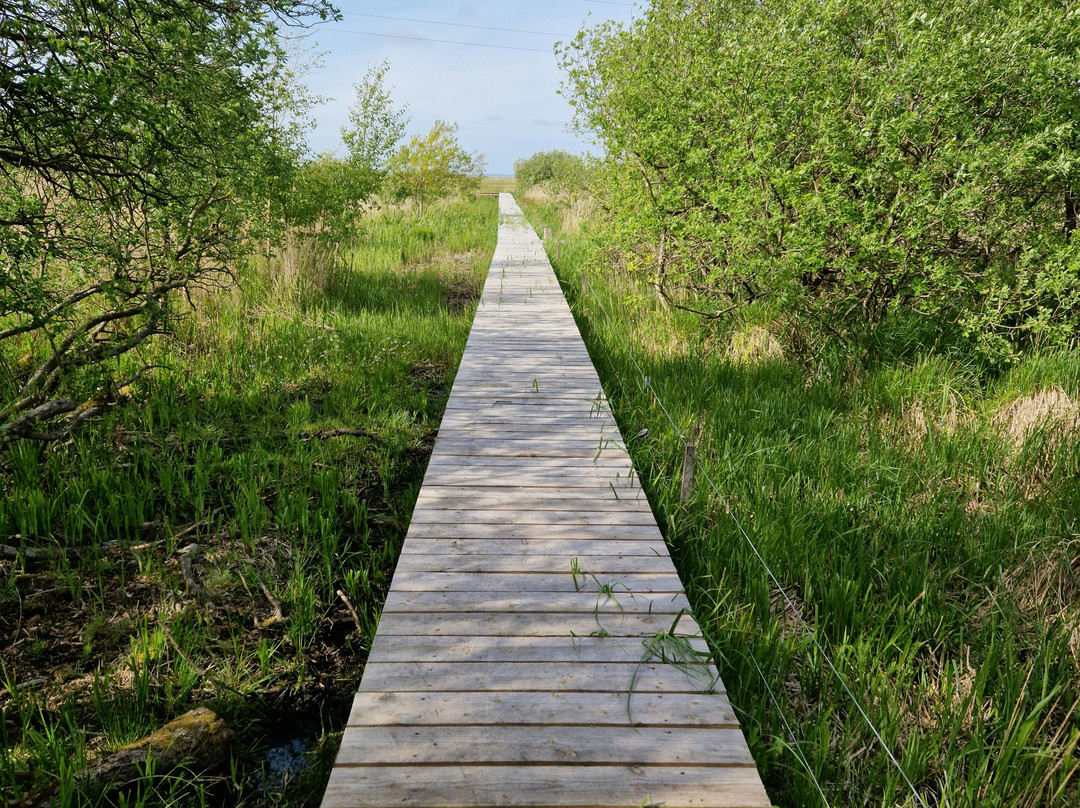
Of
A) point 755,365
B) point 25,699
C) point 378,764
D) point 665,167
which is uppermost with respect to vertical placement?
point 665,167

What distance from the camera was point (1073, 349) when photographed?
5.08 meters

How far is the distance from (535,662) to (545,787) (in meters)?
0.48

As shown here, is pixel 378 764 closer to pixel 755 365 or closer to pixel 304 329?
pixel 755 365

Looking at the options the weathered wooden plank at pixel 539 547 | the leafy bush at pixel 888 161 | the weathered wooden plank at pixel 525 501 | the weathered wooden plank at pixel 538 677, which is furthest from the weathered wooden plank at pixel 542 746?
the leafy bush at pixel 888 161

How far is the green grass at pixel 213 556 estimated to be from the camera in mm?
2238

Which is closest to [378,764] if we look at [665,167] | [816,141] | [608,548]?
[608,548]

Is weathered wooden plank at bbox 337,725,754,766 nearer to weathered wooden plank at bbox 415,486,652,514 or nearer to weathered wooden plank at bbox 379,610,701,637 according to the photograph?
weathered wooden plank at bbox 379,610,701,637

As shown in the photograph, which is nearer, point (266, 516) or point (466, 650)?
point (466, 650)

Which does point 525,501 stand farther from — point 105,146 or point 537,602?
point 105,146

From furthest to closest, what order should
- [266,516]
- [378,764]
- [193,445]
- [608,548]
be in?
[193,445], [266,516], [608,548], [378,764]

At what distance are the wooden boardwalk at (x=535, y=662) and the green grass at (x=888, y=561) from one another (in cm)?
25

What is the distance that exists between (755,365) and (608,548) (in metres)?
3.05

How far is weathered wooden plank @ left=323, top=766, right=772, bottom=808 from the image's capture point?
170cm

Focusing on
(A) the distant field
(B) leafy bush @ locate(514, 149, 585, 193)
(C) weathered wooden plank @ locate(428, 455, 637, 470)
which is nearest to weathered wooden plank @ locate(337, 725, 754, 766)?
(C) weathered wooden plank @ locate(428, 455, 637, 470)
